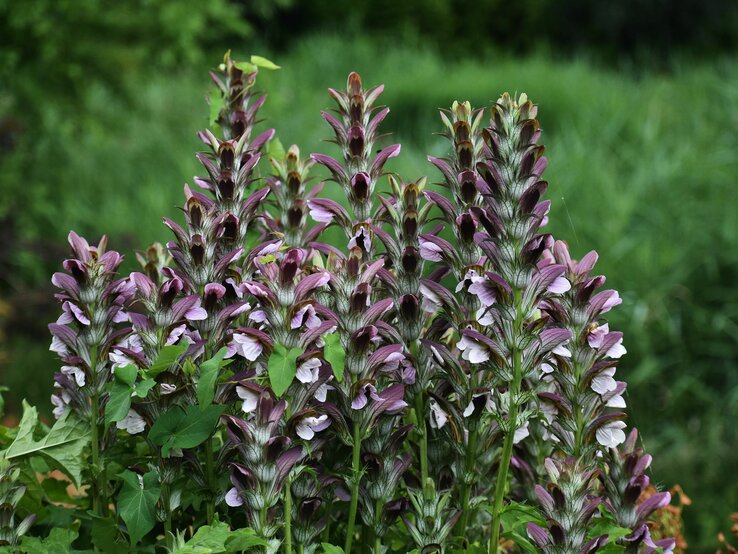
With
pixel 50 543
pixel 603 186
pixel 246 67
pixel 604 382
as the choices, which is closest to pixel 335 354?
pixel 604 382

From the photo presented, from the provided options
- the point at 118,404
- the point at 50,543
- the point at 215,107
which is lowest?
the point at 50,543

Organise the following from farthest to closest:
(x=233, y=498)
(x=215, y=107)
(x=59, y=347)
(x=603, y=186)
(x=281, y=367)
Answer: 1. (x=603, y=186)
2. (x=215, y=107)
3. (x=59, y=347)
4. (x=233, y=498)
5. (x=281, y=367)

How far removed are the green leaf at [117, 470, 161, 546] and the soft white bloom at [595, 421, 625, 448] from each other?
23.7 inches

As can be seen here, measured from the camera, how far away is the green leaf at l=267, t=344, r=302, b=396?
113 centimetres

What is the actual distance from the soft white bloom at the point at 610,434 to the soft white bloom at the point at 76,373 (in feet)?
2.35

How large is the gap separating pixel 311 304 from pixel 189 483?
0.41 m

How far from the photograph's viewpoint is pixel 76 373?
1334 millimetres

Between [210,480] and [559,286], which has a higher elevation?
[559,286]

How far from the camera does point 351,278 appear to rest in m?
1.23

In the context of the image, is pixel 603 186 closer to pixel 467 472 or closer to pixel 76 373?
pixel 467 472

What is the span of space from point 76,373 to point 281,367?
36 centimetres

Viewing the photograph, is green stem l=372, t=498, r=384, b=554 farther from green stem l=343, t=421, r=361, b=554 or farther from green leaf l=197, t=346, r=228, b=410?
green leaf l=197, t=346, r=228, b=410

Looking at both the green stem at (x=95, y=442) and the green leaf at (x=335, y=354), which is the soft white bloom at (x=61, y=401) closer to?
the green stem at (x=95, y=442)

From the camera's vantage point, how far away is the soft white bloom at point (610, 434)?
4.19ft
